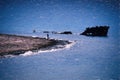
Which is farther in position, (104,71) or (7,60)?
(7,60)

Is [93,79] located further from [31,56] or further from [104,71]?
[31,56]

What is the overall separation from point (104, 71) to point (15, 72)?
15.1ft

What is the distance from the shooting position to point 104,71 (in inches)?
533

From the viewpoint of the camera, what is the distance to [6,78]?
11.5m

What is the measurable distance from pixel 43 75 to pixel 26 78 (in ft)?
3.40

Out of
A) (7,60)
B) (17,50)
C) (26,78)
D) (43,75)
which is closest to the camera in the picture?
(26,78)

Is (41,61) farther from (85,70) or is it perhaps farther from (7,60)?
(85,70)

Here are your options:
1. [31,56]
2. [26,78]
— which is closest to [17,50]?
[31,56]

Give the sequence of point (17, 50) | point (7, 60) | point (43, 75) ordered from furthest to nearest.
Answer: point (17, 50)
point (7, 60)
point (43, 75)

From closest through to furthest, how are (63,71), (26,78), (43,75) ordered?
(26,78)
(43,75)
(63,71)

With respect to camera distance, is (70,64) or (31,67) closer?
(31,67)

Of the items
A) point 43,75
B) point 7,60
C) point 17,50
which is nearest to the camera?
point 43,75

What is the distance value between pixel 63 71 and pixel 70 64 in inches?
87.5

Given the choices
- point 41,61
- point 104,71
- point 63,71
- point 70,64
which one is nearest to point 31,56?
point 41,61
